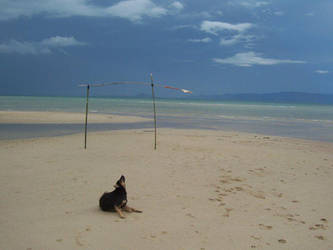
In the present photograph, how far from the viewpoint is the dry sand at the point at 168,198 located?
14.8ft

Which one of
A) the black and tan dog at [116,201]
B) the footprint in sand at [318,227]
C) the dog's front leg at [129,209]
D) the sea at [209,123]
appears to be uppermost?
the sea at [209,123]

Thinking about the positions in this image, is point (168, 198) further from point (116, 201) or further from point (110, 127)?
point (110, 127)

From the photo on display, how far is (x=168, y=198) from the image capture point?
6320 millimetres

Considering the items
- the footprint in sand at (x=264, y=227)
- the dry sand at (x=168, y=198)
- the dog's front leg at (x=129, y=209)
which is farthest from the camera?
the dog's front leg at (x=129, y=209)

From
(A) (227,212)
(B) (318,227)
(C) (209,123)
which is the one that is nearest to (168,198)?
(A) (227,212)

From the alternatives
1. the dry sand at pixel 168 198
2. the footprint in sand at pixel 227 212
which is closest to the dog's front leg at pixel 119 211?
the dry sand at pixel 168 198

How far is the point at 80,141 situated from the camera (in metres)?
13.1

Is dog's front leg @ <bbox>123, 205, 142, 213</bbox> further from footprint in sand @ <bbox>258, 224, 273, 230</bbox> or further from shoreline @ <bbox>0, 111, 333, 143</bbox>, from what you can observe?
shoreline @ <bbox>0, 111, 333, 143</bbox>

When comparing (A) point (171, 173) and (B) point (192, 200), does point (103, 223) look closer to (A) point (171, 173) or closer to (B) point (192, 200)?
(B) point (192, 200)

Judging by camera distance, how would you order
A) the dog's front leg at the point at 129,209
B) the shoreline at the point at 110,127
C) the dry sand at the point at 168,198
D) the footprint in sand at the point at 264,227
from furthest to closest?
the shoreline at the point at 110,127 → the dog's front leg at the point at 129,209 → the footprint in sand at the point at 264,227 → the dry sand at the point at 168,198

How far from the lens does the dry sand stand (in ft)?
14.8

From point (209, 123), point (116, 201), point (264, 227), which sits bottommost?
point (264, 227)

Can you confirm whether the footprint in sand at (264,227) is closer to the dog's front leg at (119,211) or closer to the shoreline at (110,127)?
the dog's front leg at (119,211)

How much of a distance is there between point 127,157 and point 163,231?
545 centimetres
